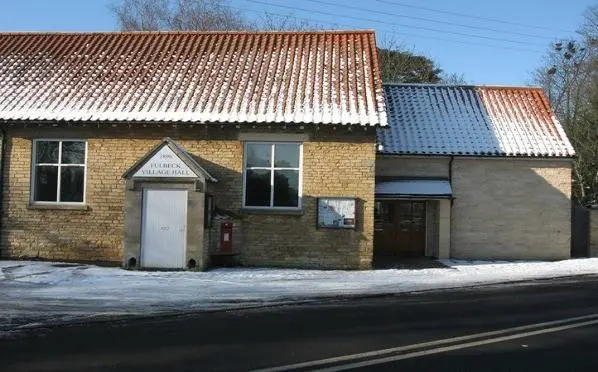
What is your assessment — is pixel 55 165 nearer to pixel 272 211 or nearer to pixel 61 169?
pixel 61 169

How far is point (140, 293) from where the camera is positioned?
12.8 meters

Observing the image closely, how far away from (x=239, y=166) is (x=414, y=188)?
19.8 feet

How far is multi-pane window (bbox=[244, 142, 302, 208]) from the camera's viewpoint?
18359 millimetres

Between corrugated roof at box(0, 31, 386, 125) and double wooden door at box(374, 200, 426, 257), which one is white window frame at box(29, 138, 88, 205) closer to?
corrugated roof at box(0, 31, 386, 125)

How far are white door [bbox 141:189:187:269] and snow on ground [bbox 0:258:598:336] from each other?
0.56 m

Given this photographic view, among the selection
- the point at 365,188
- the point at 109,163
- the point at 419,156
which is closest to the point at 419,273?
the point at 365,188

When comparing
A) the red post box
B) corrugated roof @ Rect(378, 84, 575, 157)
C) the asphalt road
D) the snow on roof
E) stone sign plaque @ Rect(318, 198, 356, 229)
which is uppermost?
corrugated roof @ Rect(378, 84, 575, 157)

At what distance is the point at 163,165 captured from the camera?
1692 centimetres

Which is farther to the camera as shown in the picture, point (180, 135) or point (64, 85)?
point (64, 85)

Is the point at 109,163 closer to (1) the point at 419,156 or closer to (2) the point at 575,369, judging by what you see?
(1) the point at 419,156

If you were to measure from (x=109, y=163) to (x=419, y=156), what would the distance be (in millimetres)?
9691

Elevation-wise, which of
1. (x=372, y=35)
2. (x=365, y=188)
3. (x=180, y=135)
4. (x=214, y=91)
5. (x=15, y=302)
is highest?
(x=372, y=35)

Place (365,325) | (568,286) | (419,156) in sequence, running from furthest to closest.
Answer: (419,156)
(568,286)
(365,325)

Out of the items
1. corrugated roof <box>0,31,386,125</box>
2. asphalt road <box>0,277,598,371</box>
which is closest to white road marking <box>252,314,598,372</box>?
asphalt road <box>0,277,598,371</box>
